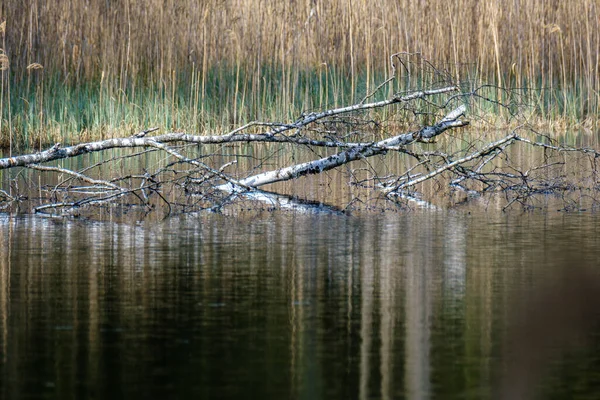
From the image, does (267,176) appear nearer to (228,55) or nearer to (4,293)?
(4,293)

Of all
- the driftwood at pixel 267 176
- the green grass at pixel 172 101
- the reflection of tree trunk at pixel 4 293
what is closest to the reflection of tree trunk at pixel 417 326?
the reflection of tree trunk at pixel 4 293

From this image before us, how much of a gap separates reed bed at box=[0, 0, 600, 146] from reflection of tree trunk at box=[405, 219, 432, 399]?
336 inches

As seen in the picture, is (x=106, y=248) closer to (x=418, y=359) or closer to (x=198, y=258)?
(x=198, y=258)

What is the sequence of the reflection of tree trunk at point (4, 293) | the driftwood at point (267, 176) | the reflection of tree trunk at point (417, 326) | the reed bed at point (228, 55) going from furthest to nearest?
Answer: the reed bed at point (228, 55) → the driftwood at point (267, 176) → the reflection of tree trunk at point (4, 293) → the reflection of tree trunk at point (417, 326)

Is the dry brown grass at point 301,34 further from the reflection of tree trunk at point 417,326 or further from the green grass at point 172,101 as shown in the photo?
the reflection of tree trunk at point 417,326

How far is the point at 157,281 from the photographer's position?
5.11m

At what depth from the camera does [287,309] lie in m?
4.48

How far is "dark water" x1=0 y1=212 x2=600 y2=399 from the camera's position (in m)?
3.48

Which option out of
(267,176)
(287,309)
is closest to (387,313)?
(287,309)

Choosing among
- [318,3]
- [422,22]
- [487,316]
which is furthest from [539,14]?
[487,316]

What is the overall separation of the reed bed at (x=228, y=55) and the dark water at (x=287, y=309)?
708 cm

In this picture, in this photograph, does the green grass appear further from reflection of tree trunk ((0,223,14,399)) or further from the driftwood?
reflection of tree trunk ((0,223,14,399))

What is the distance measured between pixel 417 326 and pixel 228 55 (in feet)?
36.5

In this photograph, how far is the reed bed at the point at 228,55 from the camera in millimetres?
13844
